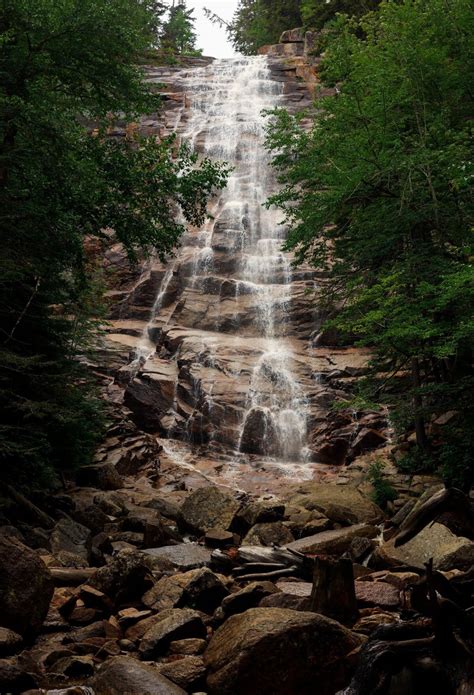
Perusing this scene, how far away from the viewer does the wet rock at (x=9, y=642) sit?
15.1 ft

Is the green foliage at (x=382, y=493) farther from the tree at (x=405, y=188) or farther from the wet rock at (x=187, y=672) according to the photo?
the wet rock at (x=187, y=672)

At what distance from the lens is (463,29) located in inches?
533

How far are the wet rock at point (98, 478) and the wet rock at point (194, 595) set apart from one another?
7200 millimetres

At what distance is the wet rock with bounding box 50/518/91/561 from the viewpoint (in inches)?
307

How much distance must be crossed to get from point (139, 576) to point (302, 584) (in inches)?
70.4

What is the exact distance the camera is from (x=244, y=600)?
5.62 m

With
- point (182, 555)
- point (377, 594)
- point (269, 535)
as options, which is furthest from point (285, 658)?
point (269, 535)

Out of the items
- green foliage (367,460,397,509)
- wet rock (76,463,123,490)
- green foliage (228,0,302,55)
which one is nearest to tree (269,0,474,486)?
green foliage (367,460,397,509)

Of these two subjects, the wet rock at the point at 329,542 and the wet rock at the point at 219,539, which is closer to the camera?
the wet rock at the point at 329,542

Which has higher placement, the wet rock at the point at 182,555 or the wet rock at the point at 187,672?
the wet rock at the point at 187,672

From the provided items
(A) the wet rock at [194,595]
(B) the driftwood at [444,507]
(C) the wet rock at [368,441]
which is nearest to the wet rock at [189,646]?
(A) the wet rock at [194,595]

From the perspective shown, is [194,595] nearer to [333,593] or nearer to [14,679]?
[333,593]

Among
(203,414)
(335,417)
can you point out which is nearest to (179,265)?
(203,414)

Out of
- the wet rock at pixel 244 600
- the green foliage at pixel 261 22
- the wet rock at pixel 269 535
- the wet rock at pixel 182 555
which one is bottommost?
the wet rock at pixel 269 535
